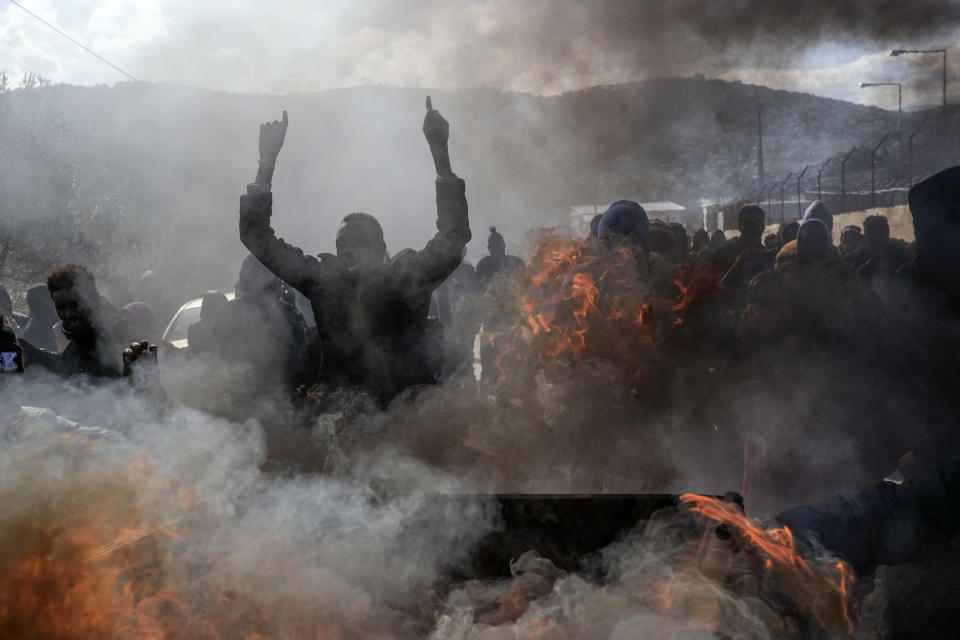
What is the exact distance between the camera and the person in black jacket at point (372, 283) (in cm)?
366

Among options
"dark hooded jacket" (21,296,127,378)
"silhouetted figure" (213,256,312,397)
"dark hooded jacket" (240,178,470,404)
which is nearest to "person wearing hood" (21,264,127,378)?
"dark hooded jacket" (21,296,127,378)


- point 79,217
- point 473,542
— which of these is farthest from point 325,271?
point 79,217

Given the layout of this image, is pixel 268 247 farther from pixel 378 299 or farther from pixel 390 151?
pixel 390 151

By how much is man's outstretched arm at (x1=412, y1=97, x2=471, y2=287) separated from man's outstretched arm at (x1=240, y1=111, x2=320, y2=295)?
0.53m

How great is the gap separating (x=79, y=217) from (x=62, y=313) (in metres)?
14.9

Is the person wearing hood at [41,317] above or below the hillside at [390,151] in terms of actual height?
below

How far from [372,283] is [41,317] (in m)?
5.10

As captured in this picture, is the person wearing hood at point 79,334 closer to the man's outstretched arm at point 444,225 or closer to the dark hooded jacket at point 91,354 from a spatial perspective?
the dark hooded jacket at point 91,354

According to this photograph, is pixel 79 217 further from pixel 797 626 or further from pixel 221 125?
pixel 221 125

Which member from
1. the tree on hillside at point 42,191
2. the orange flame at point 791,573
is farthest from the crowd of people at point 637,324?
the tree on hillside at point 42,191

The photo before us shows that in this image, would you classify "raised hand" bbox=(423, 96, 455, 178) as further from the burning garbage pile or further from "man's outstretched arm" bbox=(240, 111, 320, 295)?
the burning garbage pile

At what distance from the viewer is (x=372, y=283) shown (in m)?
3.78

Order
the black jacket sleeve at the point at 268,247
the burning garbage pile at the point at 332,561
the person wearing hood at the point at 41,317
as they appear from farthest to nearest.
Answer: the person wearing hood at the point at 41,317, the black jacket sleeve at the point at 268,247, the burning garbage pile at the point at 332,561

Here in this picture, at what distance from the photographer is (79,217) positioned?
17688 mm
